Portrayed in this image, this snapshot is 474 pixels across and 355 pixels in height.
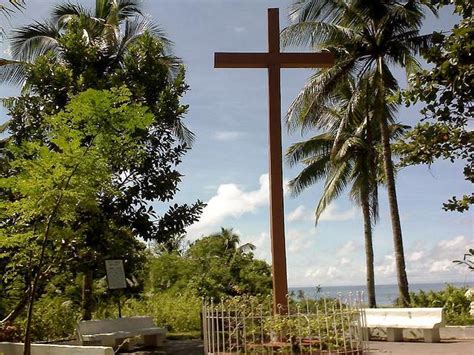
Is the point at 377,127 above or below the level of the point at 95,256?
above

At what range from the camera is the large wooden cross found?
10.3 meters

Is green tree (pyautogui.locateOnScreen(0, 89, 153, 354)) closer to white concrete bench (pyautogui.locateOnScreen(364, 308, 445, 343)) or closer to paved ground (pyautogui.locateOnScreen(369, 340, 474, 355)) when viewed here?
paved ground (pyautogui.locateOnScreen(369, 340, 474, 355))

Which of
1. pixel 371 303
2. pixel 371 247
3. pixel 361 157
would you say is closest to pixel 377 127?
pixel 361 157

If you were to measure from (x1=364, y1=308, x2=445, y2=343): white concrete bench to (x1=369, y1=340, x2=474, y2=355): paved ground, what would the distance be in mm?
344

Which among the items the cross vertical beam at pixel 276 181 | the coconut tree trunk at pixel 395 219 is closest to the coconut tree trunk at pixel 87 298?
the cross vertical beam at pixel 276 181

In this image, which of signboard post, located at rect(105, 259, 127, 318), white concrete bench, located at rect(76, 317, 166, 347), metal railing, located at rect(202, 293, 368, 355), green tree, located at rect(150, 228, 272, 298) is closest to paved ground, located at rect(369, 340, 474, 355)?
metal railing, located at rect(202, 293, 368, 355)

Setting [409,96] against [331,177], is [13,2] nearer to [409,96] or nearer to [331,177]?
[409,96]

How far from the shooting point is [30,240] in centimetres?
1101

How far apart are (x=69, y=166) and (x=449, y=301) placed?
12299 millimetres

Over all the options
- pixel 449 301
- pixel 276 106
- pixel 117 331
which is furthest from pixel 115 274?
pixel 449 301

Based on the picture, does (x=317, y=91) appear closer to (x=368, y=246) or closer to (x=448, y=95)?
(x=368, y=246)

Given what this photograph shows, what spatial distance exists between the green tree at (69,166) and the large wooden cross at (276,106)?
2.40 meters

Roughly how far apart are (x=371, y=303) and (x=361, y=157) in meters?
5.54

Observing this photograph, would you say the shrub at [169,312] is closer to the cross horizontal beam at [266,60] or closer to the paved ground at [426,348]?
the paved ground at [426,348]
